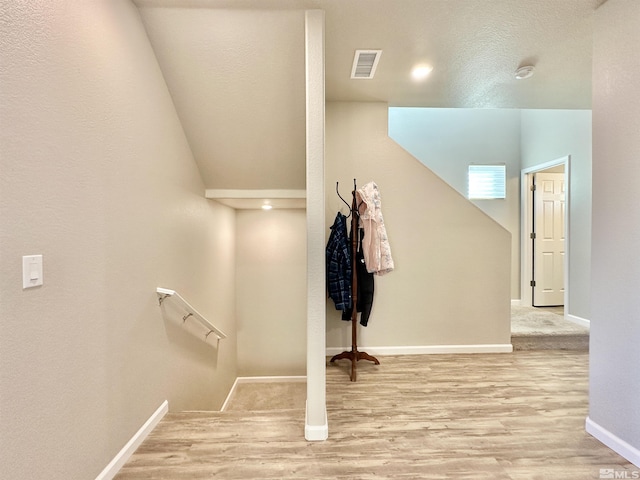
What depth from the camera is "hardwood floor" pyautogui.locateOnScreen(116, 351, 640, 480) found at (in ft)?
5.16

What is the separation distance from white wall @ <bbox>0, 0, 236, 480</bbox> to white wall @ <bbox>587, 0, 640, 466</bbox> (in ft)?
8.69

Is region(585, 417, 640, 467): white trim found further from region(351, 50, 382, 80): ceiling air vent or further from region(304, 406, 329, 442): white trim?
region(351, 50, 382, 80): ceiling air vent

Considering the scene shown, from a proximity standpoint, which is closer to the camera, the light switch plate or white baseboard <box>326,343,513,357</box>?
the light switch plate

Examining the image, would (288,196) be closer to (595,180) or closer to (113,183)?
(113,183)

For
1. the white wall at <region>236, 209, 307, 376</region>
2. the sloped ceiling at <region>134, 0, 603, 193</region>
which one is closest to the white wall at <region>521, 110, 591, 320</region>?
the sloped ceiling at <region>134, 0, 603, 193</region>

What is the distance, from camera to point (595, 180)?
183 cm

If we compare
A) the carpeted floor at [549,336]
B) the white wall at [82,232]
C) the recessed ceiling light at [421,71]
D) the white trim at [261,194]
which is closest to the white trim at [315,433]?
the white wall at [82,232]

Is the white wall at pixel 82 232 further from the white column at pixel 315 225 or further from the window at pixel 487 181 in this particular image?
the window at pixel 487 181

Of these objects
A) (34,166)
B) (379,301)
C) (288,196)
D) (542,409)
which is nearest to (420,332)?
(379,301)

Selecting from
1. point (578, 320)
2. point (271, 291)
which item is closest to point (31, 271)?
point (271, 291)

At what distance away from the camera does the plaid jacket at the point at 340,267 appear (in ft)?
8.86

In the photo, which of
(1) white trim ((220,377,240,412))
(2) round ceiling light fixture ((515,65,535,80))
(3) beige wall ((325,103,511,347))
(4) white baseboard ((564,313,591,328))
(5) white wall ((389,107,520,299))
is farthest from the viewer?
(5) white wall ((389,107,520,299))

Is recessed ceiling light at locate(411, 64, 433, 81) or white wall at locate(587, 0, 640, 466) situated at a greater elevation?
recessed ceiling light at locate(411, 64, 433, 81)

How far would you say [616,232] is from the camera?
5.60ft
